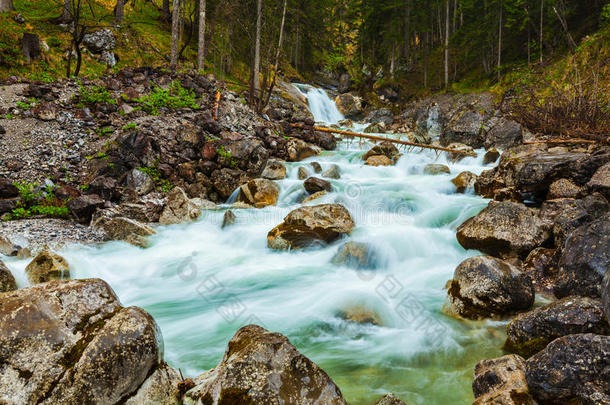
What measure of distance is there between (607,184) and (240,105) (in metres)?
13.8

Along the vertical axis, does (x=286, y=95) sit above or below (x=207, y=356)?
above

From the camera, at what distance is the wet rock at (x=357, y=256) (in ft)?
23.4

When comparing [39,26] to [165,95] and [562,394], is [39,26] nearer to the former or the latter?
[165,95]

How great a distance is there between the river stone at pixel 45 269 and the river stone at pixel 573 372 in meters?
6.90

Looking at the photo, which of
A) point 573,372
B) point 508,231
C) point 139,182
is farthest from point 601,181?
point 139,182

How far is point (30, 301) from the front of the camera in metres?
2.75

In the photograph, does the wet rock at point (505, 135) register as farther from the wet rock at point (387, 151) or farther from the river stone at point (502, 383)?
the river stone at point (502, 383)

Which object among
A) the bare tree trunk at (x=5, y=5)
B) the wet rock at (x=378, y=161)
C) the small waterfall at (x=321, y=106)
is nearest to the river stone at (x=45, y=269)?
the wet rock at (x=378, y=161)

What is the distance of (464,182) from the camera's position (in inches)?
432

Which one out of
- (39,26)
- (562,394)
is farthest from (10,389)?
(39,26)

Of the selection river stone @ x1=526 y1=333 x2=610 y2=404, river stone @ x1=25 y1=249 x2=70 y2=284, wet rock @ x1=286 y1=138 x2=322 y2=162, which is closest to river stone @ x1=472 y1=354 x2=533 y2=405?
river stone @ x1=526 y1=333 x2=610 y2=404

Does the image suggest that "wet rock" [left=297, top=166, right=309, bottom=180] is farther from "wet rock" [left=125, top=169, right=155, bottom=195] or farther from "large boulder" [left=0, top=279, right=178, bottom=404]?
"large boulder" [left=0, top=279, right=178, bottom=404]

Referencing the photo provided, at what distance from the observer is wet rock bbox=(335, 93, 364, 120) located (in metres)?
30.9

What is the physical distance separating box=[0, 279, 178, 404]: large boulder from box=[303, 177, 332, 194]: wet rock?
8.67 m
